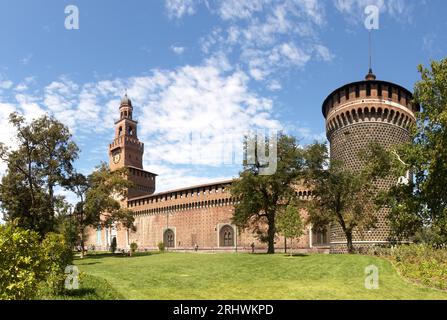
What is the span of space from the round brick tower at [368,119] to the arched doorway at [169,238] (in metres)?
29.8

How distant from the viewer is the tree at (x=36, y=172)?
117 ft

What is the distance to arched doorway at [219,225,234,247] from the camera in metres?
54.5

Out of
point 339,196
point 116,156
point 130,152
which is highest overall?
point 130,152

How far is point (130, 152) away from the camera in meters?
75.4

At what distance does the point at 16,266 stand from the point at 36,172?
104ft

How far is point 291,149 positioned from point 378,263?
1536cm

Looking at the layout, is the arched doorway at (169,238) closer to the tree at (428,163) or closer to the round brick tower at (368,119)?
the round brick tower at (368,119)

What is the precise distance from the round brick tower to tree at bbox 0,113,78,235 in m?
27.3

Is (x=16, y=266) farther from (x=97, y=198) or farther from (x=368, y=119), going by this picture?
(x=368, y=119)

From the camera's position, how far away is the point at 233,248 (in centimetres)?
5338

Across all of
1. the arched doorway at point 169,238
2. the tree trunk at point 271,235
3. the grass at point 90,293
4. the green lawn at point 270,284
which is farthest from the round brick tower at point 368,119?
the arched doorway at point 169,238

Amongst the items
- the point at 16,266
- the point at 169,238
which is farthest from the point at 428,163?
the point at 169,238

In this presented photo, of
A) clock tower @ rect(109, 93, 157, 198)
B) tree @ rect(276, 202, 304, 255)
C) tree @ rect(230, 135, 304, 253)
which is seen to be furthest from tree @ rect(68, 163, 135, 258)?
clock tower @ rect(109, 93, 157, 198)

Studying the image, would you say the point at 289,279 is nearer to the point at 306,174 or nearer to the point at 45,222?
the point at 306,174
